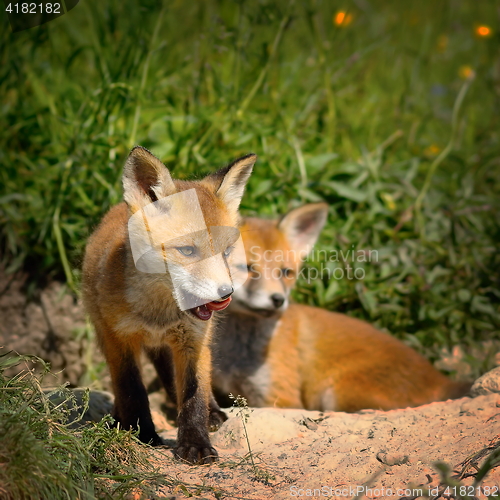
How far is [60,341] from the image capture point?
13.2ft

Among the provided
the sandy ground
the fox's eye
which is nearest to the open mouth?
the fox's eye

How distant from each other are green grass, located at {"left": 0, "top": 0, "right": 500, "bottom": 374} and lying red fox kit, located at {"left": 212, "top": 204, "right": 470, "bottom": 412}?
1.42 ft

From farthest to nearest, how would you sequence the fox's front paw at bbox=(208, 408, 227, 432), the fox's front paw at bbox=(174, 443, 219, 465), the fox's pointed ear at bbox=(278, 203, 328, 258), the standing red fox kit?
the fox's pointed ear at bbox=(278, 203, 328, 258), the fox's front paw at bbox=(208, 408, 227, 432), the fox's front paw at bbox=(174, 443, 219, 465), the standing red fox kit

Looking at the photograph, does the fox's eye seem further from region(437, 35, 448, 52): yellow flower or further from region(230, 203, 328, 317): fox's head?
region(437, 35, 448, 52): yellow flower

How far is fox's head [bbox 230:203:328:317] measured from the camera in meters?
3.47

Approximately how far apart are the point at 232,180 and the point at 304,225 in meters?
1.40

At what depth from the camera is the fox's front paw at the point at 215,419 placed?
2.87m

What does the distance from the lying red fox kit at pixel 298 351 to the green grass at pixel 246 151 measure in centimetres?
43

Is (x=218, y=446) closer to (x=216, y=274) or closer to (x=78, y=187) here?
(x=216, y=274)

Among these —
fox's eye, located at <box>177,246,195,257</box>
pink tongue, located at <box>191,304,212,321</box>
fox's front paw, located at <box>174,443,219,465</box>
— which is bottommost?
fox's front paw, located at <box>174,443,219,465</box>

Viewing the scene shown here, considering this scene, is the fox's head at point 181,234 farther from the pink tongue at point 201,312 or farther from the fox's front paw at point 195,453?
the fox's front paw at point 195,453

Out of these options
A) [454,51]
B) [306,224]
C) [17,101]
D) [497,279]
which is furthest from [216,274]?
[454,51]

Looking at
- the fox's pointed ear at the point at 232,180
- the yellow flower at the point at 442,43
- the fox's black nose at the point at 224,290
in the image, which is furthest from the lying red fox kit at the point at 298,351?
the yellow flower at the point at 442,43

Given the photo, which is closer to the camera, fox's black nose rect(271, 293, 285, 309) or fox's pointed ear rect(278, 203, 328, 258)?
fox's black nose rect(271, 293, 285, 309)
